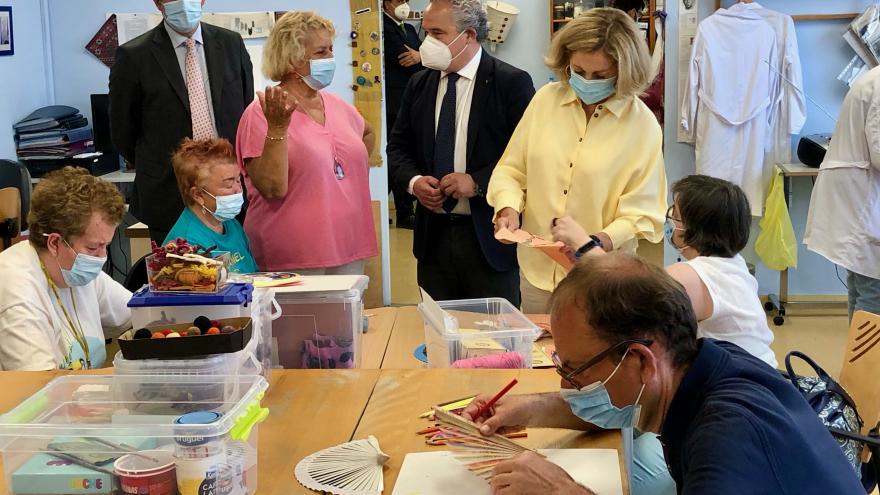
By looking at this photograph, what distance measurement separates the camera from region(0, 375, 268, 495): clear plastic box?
1.65 meters

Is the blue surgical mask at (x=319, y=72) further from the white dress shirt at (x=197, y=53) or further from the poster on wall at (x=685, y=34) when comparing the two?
the poster on wall at (x=685, y=34)

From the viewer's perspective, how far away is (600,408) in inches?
66.7

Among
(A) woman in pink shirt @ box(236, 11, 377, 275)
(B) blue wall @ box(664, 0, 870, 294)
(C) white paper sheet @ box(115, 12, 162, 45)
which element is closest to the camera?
(A) woman in pink shirt @ box(236, 11, 377, 275)

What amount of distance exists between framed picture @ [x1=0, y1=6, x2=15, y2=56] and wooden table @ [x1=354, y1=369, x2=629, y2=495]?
4.10m

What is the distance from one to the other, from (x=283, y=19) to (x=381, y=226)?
2533 millimetres

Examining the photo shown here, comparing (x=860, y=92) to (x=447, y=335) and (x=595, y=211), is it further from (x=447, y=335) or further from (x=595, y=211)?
(x=447, y=335)

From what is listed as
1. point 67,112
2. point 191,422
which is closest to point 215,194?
point 191,422

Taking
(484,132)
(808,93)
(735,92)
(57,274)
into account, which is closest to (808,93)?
(808,93)

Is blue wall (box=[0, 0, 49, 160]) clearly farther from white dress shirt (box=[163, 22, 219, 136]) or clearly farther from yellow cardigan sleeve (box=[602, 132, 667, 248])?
yellow cardigan sleeve (box=[602, 132, 667, 248])

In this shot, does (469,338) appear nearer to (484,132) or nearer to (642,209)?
(642,209)

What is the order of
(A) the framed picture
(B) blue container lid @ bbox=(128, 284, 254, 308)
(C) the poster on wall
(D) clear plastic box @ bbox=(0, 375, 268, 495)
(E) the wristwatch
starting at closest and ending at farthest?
1. (D) clear plastic box @ bbox=(0, 375, 268, 495)
2. (B) blue container lid @ bbox=(128, 284, 254, 308)
3. (E) the wristwatch
4. (A) the framed picture
5. (C) the poster on wall

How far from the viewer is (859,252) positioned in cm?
416

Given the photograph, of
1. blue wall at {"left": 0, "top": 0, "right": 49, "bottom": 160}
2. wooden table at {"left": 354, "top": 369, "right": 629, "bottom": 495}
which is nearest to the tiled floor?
blue wall at {"left": 0, "top": 0, "right": 49, "bottom": 160}

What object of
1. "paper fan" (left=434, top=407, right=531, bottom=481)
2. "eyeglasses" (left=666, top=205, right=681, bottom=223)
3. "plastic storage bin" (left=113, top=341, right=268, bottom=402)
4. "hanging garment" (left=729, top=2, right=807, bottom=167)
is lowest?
"paper fan" (left=434, top=407, right=531, bottom=481)
